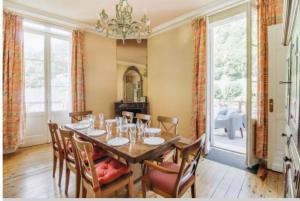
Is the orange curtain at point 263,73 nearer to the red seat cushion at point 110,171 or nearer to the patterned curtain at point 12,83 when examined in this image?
the red seat cushion at point 110,171

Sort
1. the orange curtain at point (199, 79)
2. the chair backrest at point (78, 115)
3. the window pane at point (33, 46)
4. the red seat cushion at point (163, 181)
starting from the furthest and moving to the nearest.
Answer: the window pane at point (33, 46)
the orange curtain at point (199, 79)
the chair backrest at point (78, 115)
the red seat cushion at point (163, 181)

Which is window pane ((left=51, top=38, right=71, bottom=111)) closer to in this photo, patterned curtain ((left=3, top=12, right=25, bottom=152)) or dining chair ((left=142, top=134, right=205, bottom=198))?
patterned curtain ((left=3, top=12, right=25, bottom=152))

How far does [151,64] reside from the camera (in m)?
4.64

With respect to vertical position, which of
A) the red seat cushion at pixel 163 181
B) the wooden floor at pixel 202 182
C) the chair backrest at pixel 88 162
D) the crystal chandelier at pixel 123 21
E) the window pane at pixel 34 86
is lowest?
the wooden floor at pixel 202 182

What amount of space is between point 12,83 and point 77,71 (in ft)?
4.13

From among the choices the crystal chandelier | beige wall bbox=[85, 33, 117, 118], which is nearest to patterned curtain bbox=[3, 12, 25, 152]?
beige wall bbox=[85, 33, 117, 118]

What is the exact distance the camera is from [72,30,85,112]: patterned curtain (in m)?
3.99

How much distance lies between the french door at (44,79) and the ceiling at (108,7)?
486 mm

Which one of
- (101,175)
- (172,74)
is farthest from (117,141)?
(172,74)

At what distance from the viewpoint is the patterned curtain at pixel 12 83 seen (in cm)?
313

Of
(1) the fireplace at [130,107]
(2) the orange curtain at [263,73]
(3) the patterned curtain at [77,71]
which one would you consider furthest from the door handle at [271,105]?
(3) the patterned curtain at [77,71]

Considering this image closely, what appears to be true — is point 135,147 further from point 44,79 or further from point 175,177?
point 44,79

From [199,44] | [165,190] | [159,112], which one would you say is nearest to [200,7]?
[199,44]

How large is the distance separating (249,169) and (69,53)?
4413 mm
